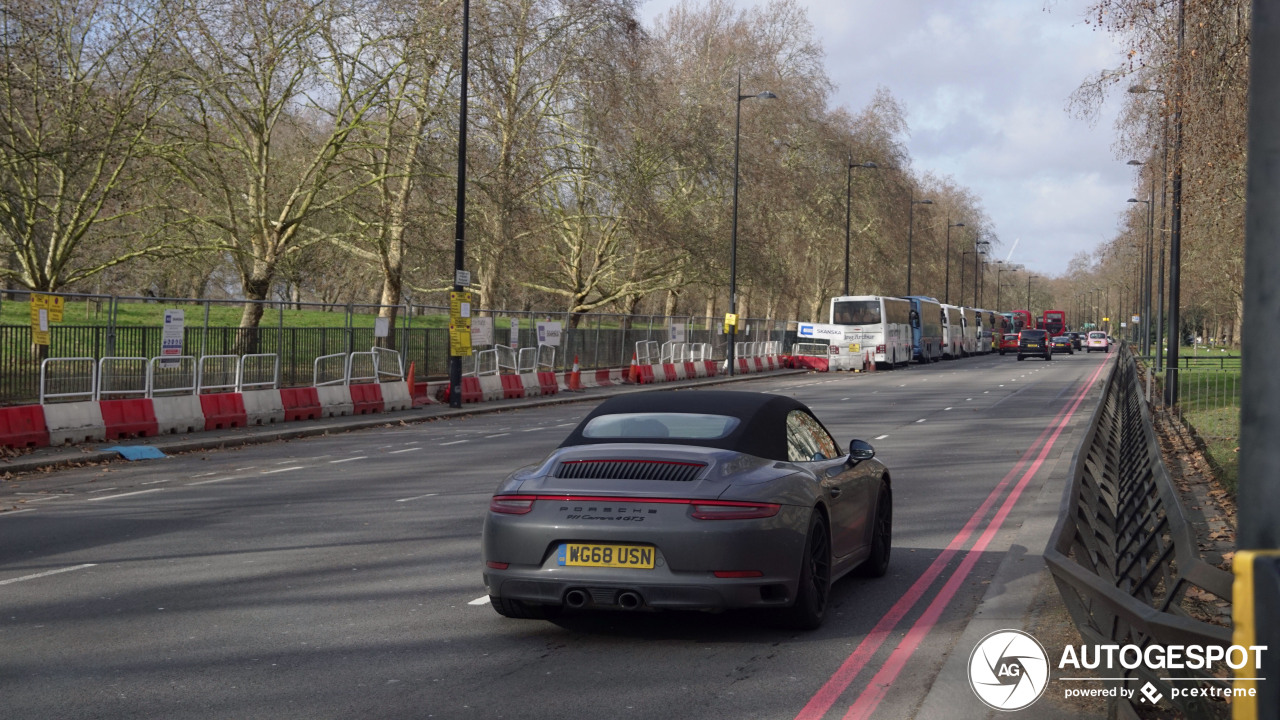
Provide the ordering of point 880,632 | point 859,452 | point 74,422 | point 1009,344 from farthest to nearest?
point 1009,344 < point 74,422 < point 859,452 < point 880,632

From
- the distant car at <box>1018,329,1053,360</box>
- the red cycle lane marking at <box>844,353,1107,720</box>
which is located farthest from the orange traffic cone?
the distant car at <box>1018,329,1053,360</box>

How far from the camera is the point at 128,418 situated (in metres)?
19.6

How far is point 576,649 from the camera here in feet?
22.7

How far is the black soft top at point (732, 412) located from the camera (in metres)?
7.48

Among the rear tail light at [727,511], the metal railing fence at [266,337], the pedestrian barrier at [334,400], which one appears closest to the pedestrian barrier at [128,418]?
the metal railing fence at [266,337]

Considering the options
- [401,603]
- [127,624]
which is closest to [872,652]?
[401,603]

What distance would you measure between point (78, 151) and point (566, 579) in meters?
21.1

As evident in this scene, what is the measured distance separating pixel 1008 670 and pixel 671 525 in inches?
71.1

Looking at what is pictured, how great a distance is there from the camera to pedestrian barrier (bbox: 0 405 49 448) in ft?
56.5

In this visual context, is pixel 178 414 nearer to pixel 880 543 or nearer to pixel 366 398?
pixel 366 398

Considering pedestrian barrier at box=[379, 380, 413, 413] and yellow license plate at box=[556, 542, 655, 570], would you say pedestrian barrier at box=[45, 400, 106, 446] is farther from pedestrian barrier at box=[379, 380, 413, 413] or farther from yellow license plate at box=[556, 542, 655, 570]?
yellow license plate at box=[556, 542, 655, 570]

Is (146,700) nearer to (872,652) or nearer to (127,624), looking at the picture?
(127,624)

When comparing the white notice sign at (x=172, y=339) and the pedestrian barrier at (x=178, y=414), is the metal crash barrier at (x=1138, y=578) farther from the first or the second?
the white notice sign at (x=172, y=339)
